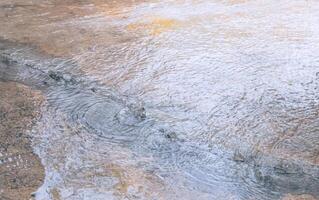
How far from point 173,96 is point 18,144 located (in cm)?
121

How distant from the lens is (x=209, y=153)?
272 cm

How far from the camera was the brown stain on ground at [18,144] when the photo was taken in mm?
2393

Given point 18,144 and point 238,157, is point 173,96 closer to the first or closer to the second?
point 238,157

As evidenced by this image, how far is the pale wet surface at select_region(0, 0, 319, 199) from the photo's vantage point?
2.48 metres

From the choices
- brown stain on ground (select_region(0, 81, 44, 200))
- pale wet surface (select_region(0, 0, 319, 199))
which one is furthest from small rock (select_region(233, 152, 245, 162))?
brown stain on ground (select_region(0, 81, 44, 200))

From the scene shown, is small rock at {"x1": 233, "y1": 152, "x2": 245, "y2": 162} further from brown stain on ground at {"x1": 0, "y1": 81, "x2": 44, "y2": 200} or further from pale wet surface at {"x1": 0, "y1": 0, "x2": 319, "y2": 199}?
brown stain on ground at {"x1": 0, "y1": 81, "x2": 44, "y2": 200}

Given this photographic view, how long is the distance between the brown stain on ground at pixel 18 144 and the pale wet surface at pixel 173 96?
0.07 m

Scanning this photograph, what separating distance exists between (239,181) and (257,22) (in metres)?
2.75

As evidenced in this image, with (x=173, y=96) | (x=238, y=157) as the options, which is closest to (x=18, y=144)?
(x=173, y=96)

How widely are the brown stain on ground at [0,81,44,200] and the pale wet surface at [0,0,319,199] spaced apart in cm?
7

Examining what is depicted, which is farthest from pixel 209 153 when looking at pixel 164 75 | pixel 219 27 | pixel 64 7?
pixel 64 7

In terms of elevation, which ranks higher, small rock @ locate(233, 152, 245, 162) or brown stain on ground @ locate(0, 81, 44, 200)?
brown stain on ground @ locate(0, 81, 44, 200)

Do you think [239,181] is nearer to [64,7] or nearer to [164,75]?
[164,75]

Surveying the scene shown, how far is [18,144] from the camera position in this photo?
277 centimetres
